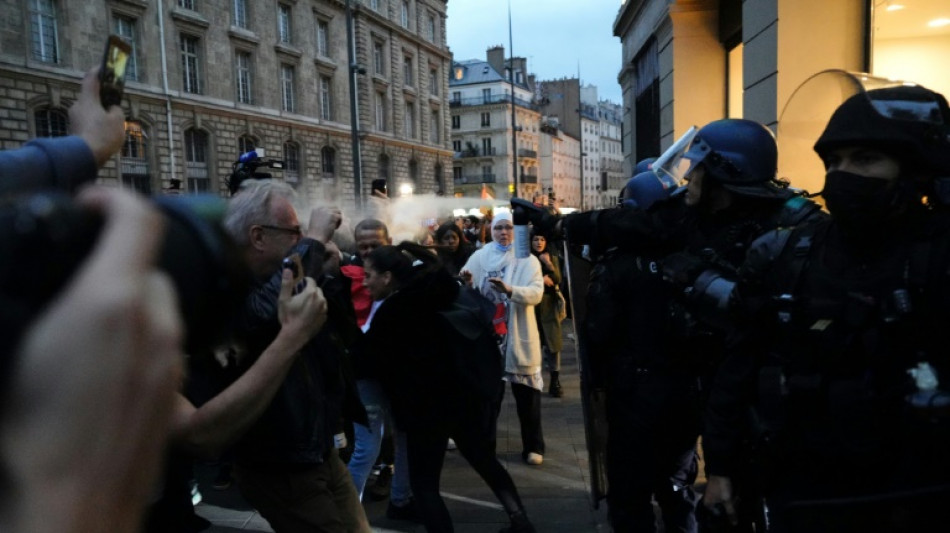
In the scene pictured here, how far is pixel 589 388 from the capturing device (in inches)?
149

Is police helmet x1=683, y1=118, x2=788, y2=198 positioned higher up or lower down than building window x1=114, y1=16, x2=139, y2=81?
lower down

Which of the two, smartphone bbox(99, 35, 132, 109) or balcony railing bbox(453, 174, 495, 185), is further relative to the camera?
balcony railing bbox(453, 174, 495, 185)

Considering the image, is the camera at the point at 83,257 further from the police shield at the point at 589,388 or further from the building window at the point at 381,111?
the building window at the point at 381,111

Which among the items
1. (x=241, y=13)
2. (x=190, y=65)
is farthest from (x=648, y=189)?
(x=241, y=13)

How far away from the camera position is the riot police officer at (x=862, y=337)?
1.83m

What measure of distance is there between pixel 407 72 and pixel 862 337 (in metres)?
52.2

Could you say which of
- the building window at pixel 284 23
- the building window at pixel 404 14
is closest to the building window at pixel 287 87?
the building window at pixel 284 23

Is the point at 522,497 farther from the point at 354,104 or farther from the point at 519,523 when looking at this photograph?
the point at 354,104

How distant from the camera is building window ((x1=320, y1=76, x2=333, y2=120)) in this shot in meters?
40.8

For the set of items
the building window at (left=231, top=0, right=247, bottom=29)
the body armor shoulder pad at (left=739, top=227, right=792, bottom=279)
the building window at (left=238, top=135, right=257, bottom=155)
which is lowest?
the body armor shoulder pad at (left=739, top=227, right=792, bottom=279)

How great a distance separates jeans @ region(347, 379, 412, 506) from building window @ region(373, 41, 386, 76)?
4382 centimetres

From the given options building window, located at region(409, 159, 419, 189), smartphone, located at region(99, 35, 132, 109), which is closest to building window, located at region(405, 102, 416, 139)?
building window, located at region(409, 159, 419, 189)

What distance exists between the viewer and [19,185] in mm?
1072

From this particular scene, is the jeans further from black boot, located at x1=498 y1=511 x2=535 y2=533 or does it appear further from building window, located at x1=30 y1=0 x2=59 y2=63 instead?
building window, located at x1=30 y1=0 x2=59 y2=63
